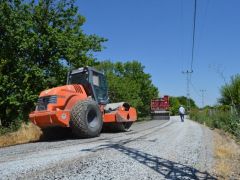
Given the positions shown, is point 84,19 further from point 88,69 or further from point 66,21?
point 88,69

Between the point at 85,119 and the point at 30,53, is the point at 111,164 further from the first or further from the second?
the point at 30,53

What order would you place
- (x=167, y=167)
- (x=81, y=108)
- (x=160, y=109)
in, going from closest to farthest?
(x=167, y=167)
(x=81, y=108)
(x=160, y=109)

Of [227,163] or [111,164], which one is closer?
[111,164]

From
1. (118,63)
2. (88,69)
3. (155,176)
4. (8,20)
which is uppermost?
(118,63)

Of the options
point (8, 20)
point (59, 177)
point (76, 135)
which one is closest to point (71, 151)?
point (59, 177)

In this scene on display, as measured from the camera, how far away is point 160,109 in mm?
46625

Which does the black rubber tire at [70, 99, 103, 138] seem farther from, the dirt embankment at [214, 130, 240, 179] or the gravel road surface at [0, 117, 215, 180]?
the dirt embankment at [214, 130, 240, 179]

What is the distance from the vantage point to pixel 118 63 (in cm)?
6806

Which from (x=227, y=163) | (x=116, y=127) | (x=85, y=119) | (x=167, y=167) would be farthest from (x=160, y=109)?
(x=167, y=167)

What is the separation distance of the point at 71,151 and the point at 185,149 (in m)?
3.28

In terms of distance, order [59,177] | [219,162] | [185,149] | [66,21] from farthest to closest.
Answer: [66,21]
[185,149]
[219,162]
[59,177]

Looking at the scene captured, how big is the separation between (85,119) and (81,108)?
0.43 m

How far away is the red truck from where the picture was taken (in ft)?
150

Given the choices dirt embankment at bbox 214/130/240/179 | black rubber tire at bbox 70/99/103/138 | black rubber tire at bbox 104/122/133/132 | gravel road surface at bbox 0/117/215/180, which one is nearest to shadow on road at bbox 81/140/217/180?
gravel road surface at bbox 0/117/215/180
